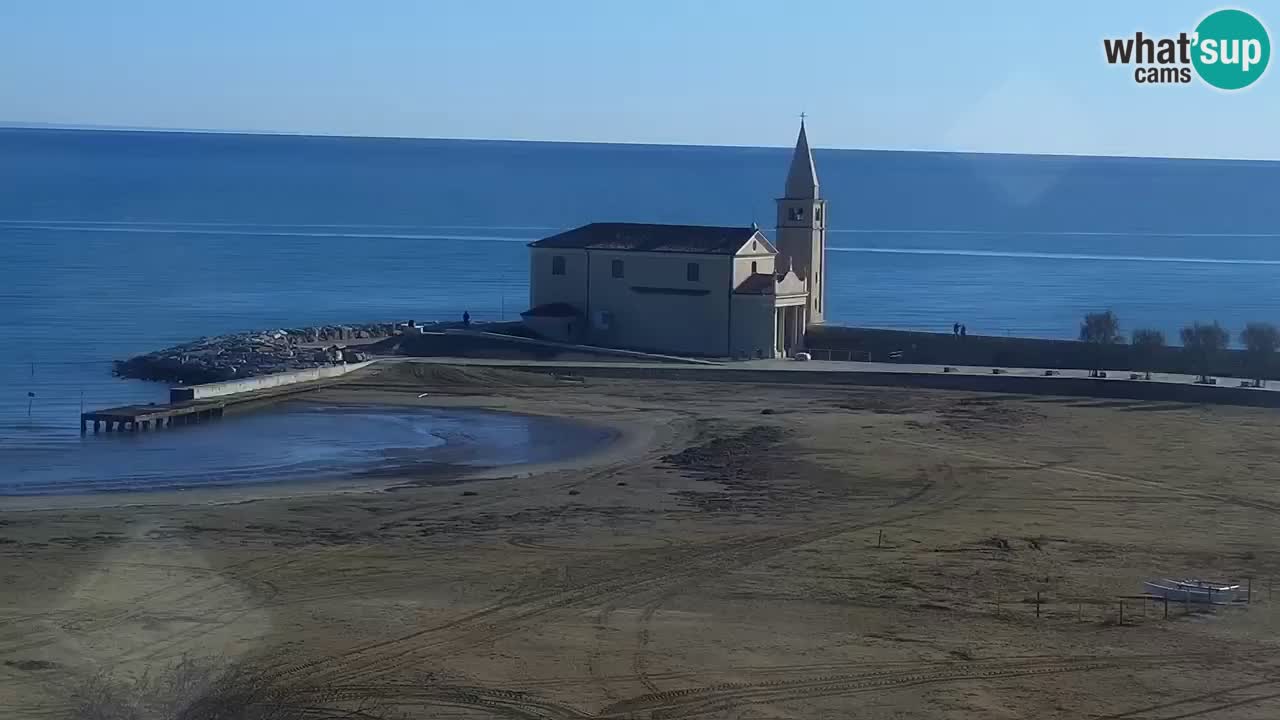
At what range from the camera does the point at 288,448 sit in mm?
36250

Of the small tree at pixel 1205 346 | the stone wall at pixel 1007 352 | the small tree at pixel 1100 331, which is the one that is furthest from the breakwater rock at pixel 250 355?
the small tree at pixel 1205 346

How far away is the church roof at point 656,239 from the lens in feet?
169

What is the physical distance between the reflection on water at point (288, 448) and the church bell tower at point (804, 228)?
15794mm

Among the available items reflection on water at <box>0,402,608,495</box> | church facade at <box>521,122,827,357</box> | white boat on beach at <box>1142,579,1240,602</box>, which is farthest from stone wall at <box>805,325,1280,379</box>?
white boat on beach at <box>1142,579,1240,602</box>

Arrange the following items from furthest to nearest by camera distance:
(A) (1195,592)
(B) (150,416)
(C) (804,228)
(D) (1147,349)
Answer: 1. (C) (804,228)
2. (D) (1147,349)
3. (B) (150,416)
4. (A) (1195,592)

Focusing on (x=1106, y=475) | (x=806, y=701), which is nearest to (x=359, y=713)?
(x=806, y=701)

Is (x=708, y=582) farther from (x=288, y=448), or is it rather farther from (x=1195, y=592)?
(x=288, y=448)

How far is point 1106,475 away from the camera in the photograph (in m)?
33.3

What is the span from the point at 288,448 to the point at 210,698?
17831mm

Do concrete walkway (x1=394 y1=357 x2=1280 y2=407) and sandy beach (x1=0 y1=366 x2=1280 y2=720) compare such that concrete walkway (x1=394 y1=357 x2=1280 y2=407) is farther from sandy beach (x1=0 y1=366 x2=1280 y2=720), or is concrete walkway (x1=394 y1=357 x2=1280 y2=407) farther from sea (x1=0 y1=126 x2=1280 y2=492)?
sea (x1=0 y1=126 x2=1280 y2=492)

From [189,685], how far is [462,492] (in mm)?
12090

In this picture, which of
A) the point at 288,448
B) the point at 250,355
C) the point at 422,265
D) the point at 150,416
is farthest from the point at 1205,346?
the point at 422,265

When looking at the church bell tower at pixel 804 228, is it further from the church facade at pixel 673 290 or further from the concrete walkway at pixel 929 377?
the concrete walkway at pixel 929 377

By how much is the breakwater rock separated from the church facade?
435 centimetres
